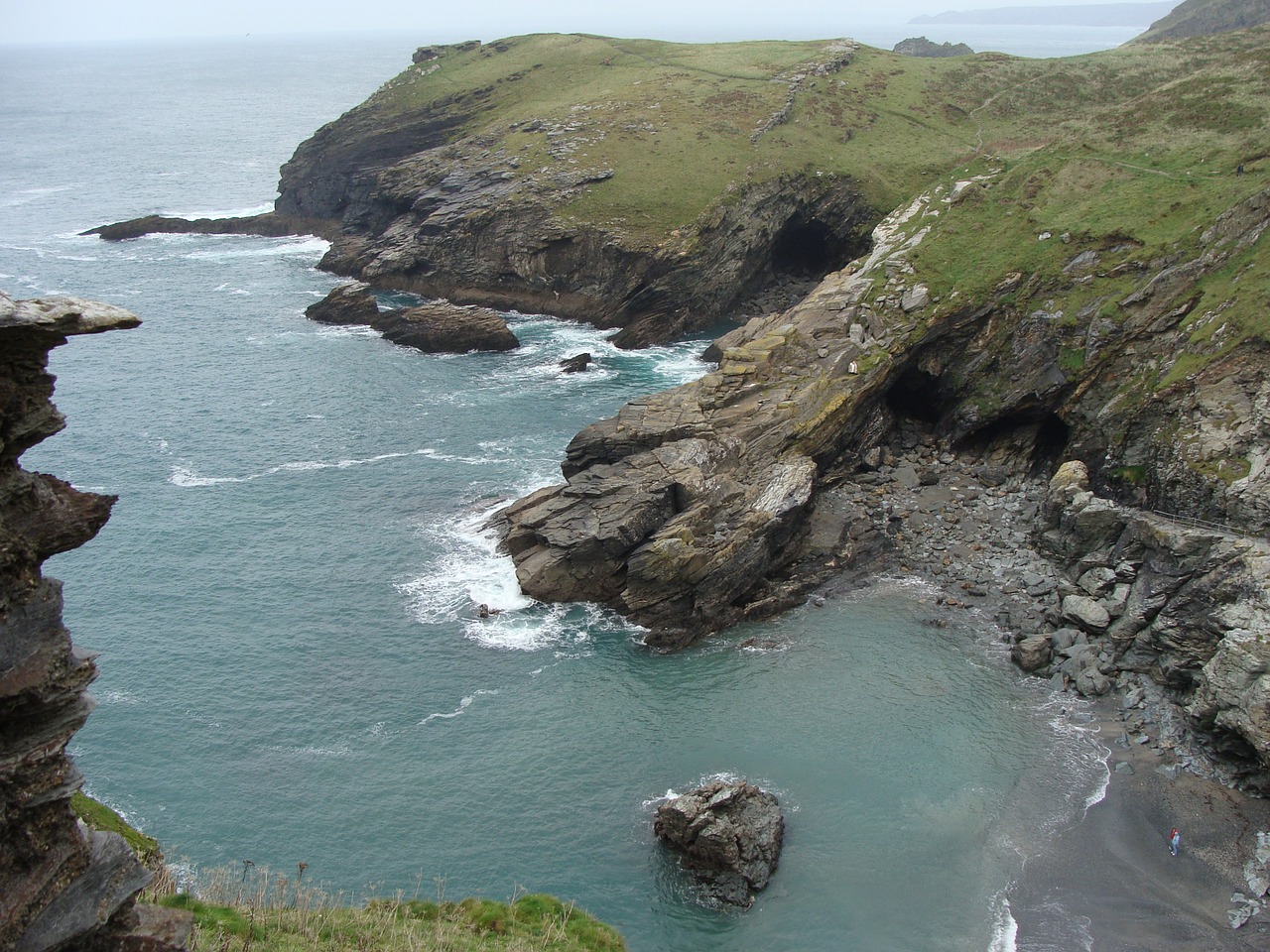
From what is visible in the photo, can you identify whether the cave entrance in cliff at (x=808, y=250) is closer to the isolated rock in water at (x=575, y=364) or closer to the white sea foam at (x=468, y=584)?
the isolated rock in water at (x=575, y=364)

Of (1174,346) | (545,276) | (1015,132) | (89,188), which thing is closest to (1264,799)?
(1174,346)

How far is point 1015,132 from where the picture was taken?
12525cm

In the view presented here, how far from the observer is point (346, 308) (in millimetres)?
113125

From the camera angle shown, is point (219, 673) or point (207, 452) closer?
point (219, 673)

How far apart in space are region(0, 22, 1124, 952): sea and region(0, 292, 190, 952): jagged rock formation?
18.0 metres

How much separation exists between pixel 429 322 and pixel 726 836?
256 ft

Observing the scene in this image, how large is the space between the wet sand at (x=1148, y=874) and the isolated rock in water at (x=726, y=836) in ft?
33.2

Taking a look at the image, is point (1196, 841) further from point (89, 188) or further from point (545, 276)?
point (89, 188)

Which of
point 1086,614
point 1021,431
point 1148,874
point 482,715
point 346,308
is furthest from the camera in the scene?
point 346,308

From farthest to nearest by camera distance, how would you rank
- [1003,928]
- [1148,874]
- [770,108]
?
1. [770,108]
2. [1148,874]
3. [1003,928]

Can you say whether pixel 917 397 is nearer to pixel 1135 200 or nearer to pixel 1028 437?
pixel 1028 437

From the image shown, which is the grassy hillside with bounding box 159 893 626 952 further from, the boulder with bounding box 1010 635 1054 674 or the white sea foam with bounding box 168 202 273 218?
the white sea foam with bounding box 168 202 273 218

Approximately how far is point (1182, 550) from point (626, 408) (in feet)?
118

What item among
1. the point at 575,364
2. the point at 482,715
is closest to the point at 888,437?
the point at 575,364
